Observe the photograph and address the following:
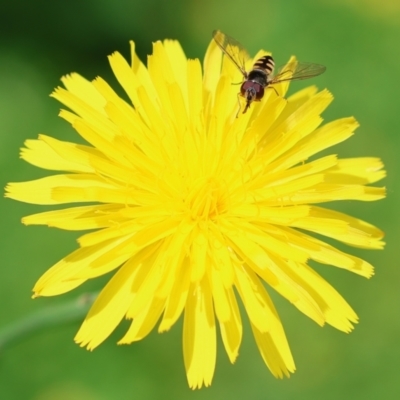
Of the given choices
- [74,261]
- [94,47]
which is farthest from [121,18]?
[74,261]

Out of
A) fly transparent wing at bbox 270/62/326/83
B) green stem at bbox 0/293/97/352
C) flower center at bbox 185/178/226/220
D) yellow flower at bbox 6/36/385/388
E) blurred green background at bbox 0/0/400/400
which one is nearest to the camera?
yellow flower at bbox 6/36/385/388

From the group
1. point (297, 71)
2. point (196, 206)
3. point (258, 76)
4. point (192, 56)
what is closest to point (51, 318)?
point (196, 206)

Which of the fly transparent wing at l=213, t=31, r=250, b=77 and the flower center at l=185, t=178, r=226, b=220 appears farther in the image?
the fly transparent wing at l=213, t=31, r=250, b=77

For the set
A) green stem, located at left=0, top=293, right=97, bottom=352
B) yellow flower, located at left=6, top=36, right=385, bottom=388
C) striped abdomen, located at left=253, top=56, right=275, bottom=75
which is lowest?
green stem, located at left=0, top=293, right=97, bottom=352

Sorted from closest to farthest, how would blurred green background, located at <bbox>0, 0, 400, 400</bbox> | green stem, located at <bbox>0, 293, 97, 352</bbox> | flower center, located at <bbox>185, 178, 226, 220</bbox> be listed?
A: flower center, located at <bbox>185, 178, 226, 220</bbox> < green stem, located at <bbox>0, 293, 97, 352</bbox> < blurred green background, located at <bbox>0, 0, 400, 400</bbox>

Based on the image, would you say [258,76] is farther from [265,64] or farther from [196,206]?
[196,206]

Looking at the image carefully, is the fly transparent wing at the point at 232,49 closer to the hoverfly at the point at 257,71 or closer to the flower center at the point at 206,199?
the hoverfly at the point at 257,71

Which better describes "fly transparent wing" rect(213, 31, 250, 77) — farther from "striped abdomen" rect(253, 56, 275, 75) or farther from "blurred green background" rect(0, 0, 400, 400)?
"blurred green background" rect(0, 0, 400, 400)

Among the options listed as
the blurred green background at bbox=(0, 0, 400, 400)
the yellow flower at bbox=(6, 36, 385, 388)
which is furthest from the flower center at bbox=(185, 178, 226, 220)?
Result: the blurred green background at bbox=(0, 0, 400, 400)

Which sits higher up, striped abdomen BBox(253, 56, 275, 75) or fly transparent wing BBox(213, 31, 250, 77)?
fly transparent wing BBox(213, 31, 250, 77)
